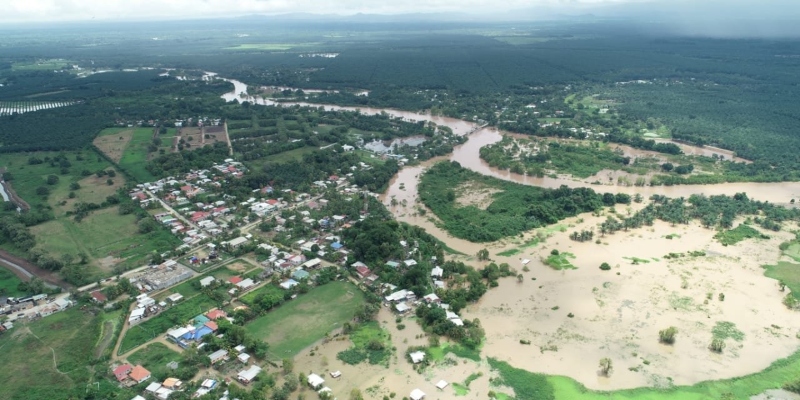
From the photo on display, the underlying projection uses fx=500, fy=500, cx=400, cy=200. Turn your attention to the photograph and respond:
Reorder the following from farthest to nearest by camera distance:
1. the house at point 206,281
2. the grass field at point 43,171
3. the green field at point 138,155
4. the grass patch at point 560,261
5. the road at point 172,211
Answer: the green field at point 138,155 → the grass field at point 43,171 → the road at point 172,211 → the grass patch at point 560,261 → the house at point 206,281

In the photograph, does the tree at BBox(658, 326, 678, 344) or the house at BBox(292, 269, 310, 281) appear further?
the house at BBox(292, 269, 310, 281)

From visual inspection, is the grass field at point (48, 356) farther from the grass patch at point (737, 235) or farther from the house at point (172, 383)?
the grass patch at point (737, 235)

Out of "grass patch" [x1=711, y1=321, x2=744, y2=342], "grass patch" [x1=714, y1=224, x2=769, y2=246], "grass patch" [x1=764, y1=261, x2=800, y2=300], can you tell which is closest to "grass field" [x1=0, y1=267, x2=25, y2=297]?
"grass patch" [x1=711, y1=321, x2=744, y2=342]

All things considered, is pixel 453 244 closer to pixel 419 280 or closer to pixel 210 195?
pixel 419 280

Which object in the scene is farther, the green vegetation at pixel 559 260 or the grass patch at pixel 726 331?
the green vegetation at pixel 559 260

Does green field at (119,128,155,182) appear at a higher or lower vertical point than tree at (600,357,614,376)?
higher

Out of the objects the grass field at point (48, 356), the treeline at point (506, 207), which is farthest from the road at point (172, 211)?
the treeline at point (506, 207)

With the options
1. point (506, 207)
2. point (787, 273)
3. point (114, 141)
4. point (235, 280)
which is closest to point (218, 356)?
point (235, 280)

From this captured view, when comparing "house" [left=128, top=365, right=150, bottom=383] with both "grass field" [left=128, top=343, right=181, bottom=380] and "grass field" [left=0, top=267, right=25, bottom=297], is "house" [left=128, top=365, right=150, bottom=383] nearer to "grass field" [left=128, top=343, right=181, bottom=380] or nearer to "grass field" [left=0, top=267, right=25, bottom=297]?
"grass field" [left=128, top=343, right=181, bottom=380]
